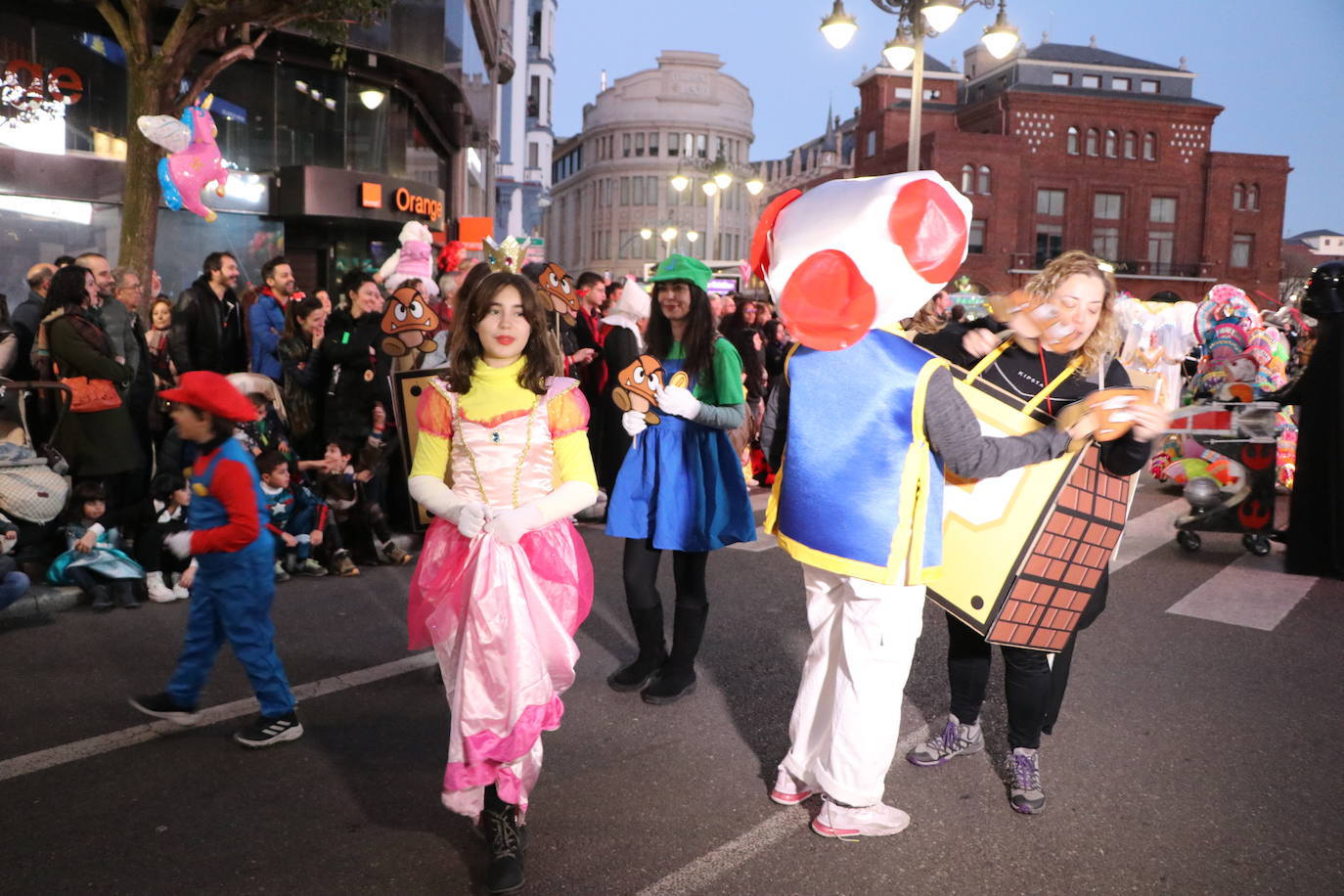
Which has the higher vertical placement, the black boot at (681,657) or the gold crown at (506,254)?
the gold crown at (506,254)

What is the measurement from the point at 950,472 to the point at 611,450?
3.56 m

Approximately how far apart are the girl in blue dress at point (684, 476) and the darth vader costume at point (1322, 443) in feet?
15.7

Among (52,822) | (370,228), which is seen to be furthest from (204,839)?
(370,228)

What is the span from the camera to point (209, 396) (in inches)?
156

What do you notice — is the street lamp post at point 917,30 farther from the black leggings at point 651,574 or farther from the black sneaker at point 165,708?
the black sneaker at point 165,708

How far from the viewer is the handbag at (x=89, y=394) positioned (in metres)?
6.51

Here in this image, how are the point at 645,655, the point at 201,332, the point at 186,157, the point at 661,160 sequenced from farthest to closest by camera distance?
the point at 661,160 < the point at 186,157 < the point at 201,332 < the point at 645,655

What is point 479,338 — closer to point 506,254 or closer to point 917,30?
point 506,254

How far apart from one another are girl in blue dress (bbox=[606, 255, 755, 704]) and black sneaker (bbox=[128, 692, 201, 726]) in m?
1.84

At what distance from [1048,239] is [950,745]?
5841cm

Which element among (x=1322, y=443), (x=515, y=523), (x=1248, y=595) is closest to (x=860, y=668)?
(x=515, y=523)

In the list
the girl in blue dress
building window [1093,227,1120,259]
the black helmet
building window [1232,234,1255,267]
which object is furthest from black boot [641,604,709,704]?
building window [1232,234,1255,267]

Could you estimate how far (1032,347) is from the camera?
12.2 ft

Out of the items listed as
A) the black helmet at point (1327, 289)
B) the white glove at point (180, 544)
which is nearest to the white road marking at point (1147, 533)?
the black helmet at point (1327, 289)
